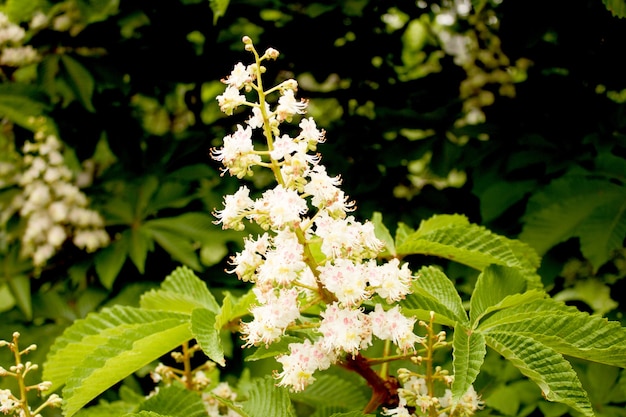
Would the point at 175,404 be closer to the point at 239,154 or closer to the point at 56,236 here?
the point at 239,154

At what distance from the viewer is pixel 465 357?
94cm

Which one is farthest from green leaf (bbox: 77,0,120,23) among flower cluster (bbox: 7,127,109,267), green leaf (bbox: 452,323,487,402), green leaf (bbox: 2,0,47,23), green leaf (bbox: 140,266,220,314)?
green leaf (bbox: 452,323,487,402)

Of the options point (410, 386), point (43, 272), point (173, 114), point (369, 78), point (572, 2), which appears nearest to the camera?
point (410, 386)

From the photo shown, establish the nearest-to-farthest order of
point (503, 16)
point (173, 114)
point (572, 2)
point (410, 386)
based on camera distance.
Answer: point (410, 386)
point (572, 2)
point (503, 16)
point (173, 114)

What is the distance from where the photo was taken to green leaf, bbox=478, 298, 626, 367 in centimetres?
→ 93

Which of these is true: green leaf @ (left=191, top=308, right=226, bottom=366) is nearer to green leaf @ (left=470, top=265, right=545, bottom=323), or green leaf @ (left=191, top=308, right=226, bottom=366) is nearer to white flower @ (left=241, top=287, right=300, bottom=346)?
white flower @ (left=241, top=287, right=300, bottom=346)

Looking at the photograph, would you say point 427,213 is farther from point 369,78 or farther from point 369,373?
point 369,373

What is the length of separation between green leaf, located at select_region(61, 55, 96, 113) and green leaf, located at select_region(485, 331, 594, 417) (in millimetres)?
1592

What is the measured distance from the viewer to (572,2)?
6.24 feet

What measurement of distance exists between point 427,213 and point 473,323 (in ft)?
3.57

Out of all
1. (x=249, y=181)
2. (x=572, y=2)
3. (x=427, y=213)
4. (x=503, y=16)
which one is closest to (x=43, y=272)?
(x=249, y=181)

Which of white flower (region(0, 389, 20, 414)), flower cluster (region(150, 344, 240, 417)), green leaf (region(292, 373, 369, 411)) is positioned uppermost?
white flower (region(0, 389, 20, 414))

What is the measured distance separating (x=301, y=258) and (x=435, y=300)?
0.26m

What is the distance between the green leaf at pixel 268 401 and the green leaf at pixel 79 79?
1.30 meters
